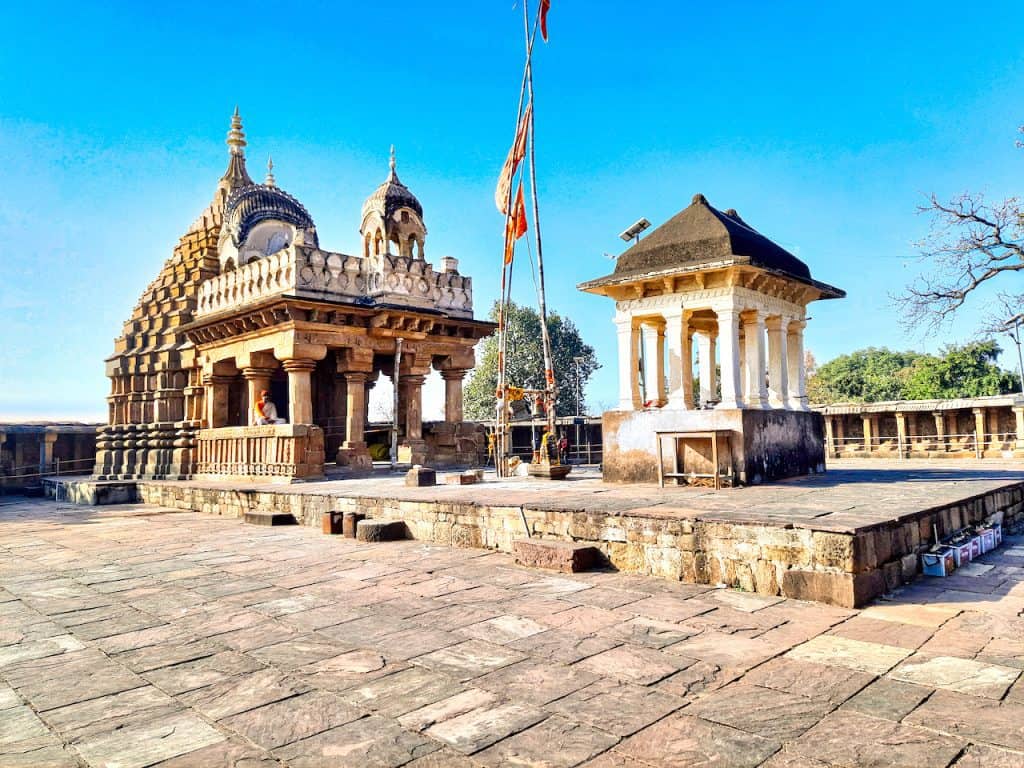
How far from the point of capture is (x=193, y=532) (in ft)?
30.5

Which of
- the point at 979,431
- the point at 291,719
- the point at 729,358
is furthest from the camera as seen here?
the point at 979,431

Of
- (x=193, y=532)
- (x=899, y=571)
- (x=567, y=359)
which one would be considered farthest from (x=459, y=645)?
(x=567, y=359)

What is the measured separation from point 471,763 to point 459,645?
138 centimetres

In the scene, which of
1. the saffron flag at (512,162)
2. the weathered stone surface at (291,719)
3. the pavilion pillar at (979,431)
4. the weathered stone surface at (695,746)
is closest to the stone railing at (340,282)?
the saffron flag at (512,162)

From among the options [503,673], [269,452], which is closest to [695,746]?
[503,673]

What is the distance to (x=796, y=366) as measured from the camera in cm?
1040

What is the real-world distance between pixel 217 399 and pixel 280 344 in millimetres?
3956

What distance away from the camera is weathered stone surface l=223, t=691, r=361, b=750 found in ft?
9.32

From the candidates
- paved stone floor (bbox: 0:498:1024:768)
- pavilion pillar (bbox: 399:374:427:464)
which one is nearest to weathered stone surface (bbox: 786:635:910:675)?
paved stone floor (bbox: 0:498:1024:768)

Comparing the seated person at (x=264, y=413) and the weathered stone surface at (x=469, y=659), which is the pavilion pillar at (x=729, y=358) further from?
the seated person at (x=264, y=413)

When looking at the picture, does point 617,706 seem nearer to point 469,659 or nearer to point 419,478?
point 469,659

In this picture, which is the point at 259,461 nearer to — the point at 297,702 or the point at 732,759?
the point at 297,702

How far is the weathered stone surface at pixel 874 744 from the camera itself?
8.17ft

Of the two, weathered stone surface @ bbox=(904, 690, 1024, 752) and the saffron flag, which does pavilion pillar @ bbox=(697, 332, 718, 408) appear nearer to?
the saffron flag
